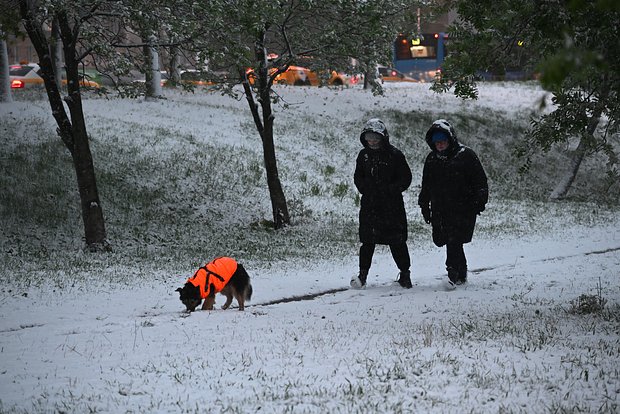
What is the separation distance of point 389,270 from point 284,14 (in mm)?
6180

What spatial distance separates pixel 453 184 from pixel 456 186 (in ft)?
0.17

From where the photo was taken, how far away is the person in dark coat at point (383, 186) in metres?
9.82

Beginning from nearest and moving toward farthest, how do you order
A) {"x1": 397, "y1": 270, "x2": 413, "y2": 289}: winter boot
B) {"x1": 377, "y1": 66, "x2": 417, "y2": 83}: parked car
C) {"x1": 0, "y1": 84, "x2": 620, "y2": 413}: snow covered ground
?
1. {"x1": 0, "y1": 84, "x2": 620, "y2": 413}: snow covered ground
2. {"x1": 397, "y1": 270, "x2": 413, "y2": 289}: winter boot
3. {"x1": 377, "y1": 66, "x2": 417, "y2": 83}: parked car

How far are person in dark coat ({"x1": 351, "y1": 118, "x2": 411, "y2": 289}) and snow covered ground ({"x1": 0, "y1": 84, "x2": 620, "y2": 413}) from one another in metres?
0.87

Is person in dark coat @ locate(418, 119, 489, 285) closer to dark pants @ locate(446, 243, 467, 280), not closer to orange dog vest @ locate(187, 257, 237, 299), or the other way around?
dark pants @ locate(446, 243, 467, 280)

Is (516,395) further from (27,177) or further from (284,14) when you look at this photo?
(27,177)

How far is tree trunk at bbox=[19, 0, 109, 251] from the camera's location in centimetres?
1262

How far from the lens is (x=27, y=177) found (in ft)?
55.0

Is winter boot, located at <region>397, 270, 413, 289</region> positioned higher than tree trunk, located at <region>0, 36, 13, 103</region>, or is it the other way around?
tree trunk, located at <region>0, 36, 13, 103</region>

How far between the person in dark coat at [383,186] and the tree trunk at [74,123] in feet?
19.6

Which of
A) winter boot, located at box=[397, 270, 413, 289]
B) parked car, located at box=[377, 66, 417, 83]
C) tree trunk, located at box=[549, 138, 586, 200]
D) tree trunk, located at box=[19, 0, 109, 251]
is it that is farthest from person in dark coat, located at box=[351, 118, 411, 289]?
parked car, located at box=[377, 66, 417, 83]

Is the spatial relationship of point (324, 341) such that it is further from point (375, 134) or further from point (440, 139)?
point (440, 139)

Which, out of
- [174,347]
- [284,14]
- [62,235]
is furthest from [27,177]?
[174,347]

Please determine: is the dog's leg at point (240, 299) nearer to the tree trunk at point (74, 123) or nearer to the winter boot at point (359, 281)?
the winter boot at point (359, 281)
